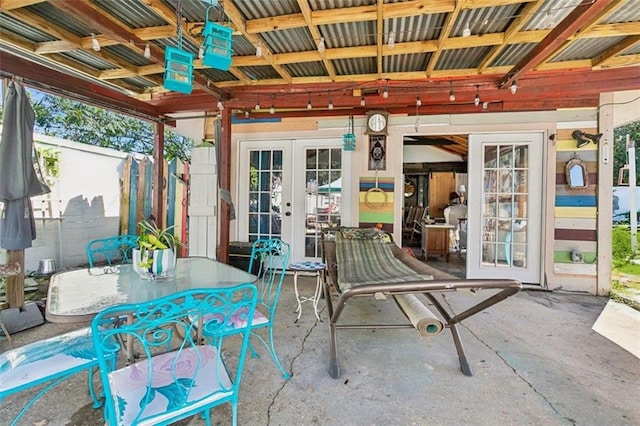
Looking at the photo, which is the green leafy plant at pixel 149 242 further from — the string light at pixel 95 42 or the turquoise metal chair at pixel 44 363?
the string light at pixel 95 42

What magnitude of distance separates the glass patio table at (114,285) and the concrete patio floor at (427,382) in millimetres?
676

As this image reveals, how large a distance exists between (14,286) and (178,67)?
2553 millimetres

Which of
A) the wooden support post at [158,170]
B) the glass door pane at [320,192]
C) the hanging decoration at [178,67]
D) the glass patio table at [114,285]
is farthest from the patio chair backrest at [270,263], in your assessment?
the wooden support post at [158,170]

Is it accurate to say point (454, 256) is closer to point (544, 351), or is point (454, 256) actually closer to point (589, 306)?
point (589, 306)

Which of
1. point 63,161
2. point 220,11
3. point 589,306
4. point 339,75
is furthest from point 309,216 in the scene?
point 63,161

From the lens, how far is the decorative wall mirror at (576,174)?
3951 millimetres

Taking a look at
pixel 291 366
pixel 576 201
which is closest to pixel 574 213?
pixel 576 201

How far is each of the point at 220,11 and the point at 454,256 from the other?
6.04 metres

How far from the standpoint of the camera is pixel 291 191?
4.88 metres

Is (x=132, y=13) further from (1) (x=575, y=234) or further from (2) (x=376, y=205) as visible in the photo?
(1) (x=575, y=234)

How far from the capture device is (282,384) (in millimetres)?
1961

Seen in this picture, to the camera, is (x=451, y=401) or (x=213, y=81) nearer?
(x=451, y=401)

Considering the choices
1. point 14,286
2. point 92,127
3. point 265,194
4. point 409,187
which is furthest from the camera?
point 409,187

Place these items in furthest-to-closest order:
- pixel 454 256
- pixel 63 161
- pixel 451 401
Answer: pixel 454 256
pixel 63 161
pixel 451 401
